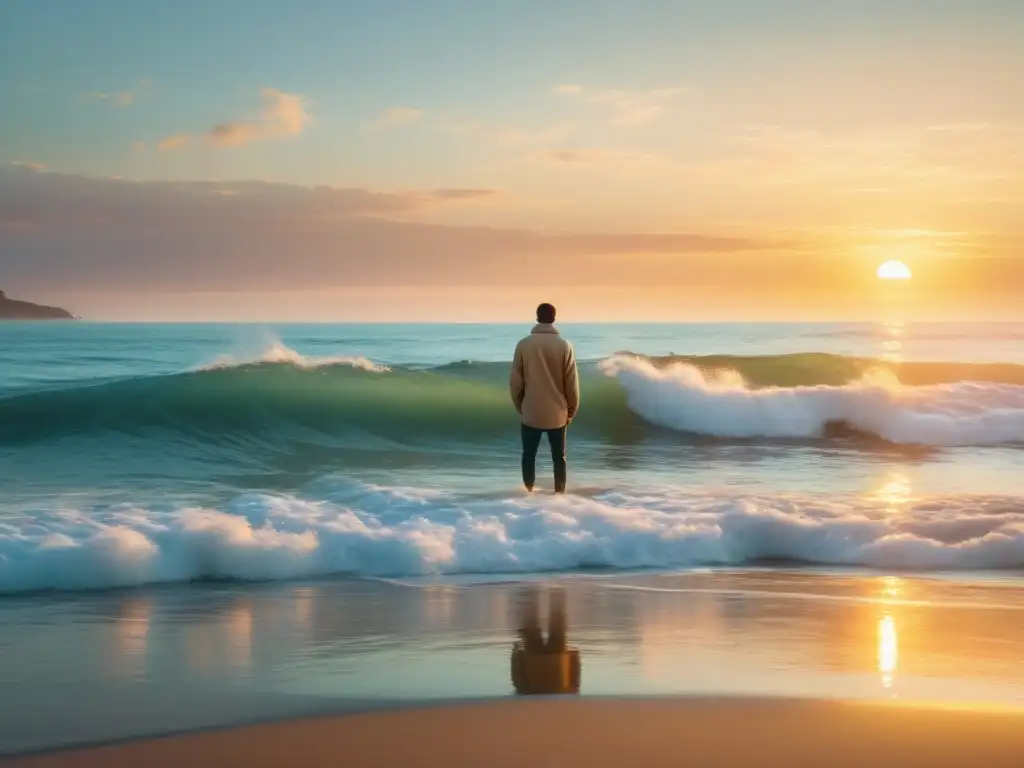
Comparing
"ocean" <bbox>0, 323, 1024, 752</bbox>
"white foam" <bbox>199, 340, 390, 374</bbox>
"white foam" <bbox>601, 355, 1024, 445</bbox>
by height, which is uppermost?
"white foam" <bbox>199, 340, 390, 374</bbox>

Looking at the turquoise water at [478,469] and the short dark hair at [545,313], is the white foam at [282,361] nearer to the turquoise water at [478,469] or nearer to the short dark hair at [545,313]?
the turquoise water at [478,469]

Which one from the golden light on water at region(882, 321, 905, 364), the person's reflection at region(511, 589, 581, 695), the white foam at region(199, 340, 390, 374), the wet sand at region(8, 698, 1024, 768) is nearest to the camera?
the wet sand at region(8, 698, 1024, 768)

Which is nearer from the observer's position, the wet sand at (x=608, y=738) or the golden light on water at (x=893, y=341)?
the wet sand at (x=608, y=738)

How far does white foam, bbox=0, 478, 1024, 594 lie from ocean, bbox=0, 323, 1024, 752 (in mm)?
23

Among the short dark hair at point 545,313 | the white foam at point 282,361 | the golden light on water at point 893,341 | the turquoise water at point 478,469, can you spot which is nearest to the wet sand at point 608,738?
the turquoise water at point 478,469

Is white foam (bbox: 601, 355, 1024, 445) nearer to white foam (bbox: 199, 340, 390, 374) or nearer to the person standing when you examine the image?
white foam (bbox: 199, 340, 390, 374)

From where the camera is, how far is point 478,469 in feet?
42.0

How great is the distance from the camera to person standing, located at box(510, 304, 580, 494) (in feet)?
32.3

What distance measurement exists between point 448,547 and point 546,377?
2.44 metres

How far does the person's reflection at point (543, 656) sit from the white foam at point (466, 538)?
59.2 inches

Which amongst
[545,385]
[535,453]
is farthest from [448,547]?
[545,385]

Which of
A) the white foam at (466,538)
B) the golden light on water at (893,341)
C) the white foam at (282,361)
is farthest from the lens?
the golden light on water at (893,341)

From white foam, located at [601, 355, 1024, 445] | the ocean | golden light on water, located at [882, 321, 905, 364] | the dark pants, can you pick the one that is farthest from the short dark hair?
golden light on water, located at [882, 321, 905, 364]

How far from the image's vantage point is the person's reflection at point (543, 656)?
4.82 meters
